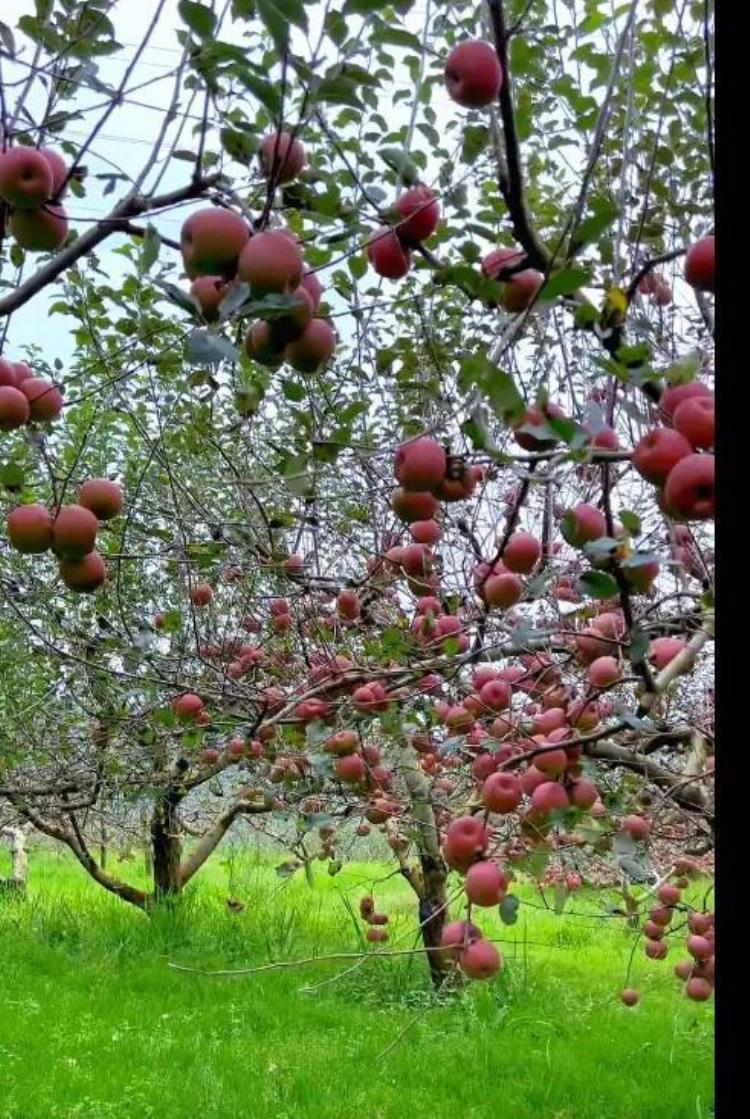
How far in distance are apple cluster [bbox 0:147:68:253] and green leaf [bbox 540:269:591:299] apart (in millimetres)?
556

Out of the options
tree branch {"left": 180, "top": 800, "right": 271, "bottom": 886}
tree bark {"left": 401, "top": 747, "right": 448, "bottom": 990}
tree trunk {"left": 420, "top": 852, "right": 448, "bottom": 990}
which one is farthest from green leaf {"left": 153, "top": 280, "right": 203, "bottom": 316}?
tree branch {"left": 180, "top": 800, "right": 271, "bottom": 886}

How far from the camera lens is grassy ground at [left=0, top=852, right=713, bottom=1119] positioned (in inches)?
157

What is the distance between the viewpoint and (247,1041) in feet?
15.7

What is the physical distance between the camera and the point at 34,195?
110cm

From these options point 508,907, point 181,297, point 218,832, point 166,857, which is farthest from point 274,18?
point 166,857

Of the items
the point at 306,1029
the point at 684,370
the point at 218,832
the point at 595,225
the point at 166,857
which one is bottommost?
the point at 306,1029

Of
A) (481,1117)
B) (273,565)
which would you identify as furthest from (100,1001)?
(273,565)

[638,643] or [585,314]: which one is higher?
[585,314]

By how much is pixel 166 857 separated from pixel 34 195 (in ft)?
23.7

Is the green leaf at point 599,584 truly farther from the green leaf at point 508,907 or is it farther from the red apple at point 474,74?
the green leaf at point 508,907

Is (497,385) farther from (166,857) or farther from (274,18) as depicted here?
(166,857)

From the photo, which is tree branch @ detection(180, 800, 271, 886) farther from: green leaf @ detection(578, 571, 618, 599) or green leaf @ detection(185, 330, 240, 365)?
green leaf @ detection(185, 330, 240, 365)
